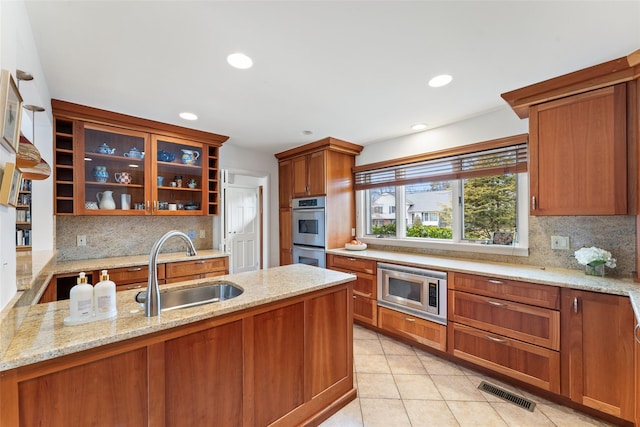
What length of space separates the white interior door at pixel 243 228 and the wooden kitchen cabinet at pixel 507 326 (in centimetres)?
317

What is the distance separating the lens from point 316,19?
1.42 meters

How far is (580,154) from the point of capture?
6.47 ft

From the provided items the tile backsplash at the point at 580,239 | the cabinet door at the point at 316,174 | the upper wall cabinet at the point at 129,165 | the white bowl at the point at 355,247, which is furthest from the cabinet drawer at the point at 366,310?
the upper wall cabinet at the point at 129,165

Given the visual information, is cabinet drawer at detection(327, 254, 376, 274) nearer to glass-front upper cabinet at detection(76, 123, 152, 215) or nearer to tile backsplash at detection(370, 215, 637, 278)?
tile backsplash at detection(370, 215, 637, 278)

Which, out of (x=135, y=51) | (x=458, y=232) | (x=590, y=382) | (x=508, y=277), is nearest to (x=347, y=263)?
(x=458, y=232)

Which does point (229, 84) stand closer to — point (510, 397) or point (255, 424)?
point (255, 424)

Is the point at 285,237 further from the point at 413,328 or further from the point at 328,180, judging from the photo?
the point at 413,328

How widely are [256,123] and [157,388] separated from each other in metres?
2.53

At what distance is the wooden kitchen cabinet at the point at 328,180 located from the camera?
11.9ft

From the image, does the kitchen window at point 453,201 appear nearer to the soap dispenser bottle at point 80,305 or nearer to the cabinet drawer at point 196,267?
the cabinet drawer at point 196,267

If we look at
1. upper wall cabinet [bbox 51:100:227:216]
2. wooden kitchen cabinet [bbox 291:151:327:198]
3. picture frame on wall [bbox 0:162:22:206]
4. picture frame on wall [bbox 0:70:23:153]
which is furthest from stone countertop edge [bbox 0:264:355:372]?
wooden kitchen cabinet [bbox 291:151:327:198]

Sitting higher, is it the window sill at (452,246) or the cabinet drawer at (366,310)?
the window sill at (452,246)

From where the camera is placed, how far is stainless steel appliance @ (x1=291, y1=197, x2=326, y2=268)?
365 cm

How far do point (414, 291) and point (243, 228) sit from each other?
312 centimetres
